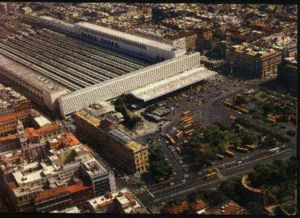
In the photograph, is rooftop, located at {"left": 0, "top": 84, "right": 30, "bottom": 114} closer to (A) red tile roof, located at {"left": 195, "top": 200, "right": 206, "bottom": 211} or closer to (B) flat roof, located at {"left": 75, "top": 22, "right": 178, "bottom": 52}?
(B) flat roof, located at {"left": 75, "top": 22, "right": 178, "bottom": 52}

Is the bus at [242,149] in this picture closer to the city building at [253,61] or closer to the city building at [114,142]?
the city building at [114,142]

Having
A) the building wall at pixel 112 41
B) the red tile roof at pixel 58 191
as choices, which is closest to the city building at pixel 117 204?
the red tile roof at pixel 58 191

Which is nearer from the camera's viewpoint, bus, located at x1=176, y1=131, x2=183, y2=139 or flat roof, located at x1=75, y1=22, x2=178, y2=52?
bus, located at x1=176, y1=131, x2=183, y2=139

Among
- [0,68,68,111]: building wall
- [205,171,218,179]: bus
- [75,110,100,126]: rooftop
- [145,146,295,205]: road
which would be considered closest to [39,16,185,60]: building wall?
[0,68,68,111]: building wall

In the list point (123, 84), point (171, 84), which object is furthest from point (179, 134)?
point (123, 84)

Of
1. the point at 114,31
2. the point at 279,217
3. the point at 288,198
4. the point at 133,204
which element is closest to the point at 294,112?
the point at 288,198

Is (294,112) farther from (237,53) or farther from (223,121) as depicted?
(237,53)
